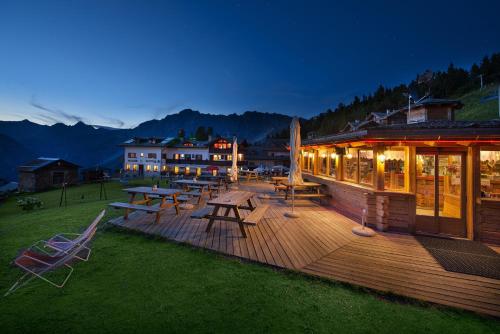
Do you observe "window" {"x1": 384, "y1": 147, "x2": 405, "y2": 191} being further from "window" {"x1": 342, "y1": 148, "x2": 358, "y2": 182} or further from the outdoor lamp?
"window" {"x1": 342, "y1": 148, "x2": 358, "y2": 182}

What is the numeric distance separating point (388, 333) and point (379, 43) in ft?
277

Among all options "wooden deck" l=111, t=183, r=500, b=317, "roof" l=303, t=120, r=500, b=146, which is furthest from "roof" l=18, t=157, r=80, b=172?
"roof" l=303, t=120, r=500, b=146

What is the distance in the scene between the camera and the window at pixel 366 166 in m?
7.38

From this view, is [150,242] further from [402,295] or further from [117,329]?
[402,295]

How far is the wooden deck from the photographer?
132 inches

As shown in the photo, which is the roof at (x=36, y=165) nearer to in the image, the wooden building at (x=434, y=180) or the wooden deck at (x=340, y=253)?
the wooden deck at (x=340, y=253)

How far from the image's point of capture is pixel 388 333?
2.55 m

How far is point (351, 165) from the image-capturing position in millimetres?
8562

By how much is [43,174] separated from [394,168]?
143 feet

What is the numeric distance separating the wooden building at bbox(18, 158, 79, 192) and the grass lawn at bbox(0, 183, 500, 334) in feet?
121

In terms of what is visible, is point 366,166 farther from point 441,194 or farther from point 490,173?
point 490,173

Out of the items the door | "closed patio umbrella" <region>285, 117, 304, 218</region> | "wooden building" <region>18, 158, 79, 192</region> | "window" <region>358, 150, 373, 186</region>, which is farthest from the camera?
"wooden building" <region>18, 158, 79, 192</region>

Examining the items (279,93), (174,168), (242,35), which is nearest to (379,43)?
(242,35)

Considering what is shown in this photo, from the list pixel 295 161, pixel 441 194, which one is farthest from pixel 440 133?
pixel 295 161
